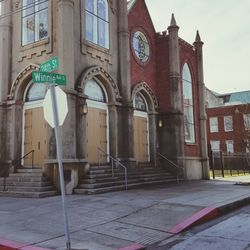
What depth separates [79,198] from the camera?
1216 centimetres

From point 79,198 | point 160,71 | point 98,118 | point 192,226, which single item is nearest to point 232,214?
point 192,226

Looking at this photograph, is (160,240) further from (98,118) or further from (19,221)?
(98,118)

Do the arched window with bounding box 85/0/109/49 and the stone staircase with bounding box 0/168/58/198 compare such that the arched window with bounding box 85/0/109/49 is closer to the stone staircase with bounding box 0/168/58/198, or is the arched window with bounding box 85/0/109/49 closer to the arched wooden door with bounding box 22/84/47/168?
the arched wooden door with bounding box 22/84/47/168

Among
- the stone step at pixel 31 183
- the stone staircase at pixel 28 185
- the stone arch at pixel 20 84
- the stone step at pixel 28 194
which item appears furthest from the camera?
the stone arch at pixel 20 84

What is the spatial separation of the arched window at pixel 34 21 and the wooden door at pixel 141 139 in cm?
658

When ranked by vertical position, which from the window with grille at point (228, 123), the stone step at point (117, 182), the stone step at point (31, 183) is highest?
the window with grille at point (228, 123)

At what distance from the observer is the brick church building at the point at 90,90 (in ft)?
47.5

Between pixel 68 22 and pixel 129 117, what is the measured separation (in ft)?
16.7

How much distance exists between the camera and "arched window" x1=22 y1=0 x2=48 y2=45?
1568 cm

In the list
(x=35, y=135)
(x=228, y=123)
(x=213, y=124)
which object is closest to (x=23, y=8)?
(x=35, y=135)

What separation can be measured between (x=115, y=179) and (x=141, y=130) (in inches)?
207

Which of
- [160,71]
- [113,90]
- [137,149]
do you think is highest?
[160,71]

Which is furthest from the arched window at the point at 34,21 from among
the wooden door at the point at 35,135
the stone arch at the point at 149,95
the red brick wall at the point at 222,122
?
the red brick wall at the point at 222,122

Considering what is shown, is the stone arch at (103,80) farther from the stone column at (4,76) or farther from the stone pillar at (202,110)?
the stone pillar at (202,110)
